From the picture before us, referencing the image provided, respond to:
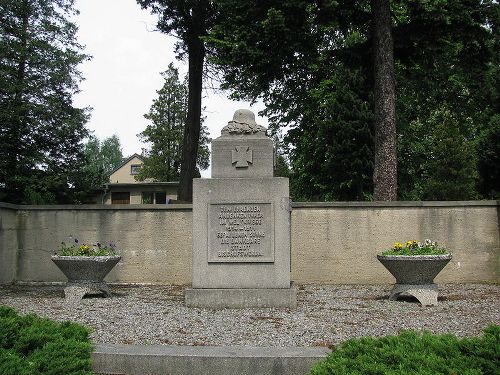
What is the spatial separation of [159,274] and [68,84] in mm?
14394

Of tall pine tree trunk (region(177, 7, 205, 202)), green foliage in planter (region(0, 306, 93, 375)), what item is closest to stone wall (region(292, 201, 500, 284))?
tall pine tree trunk (region(177, 7, 205, 202))

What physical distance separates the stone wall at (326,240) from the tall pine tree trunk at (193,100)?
18.7 ft

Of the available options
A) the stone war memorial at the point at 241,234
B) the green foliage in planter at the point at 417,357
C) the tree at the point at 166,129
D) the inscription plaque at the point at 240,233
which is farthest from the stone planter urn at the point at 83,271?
the tree at the point at 166,129

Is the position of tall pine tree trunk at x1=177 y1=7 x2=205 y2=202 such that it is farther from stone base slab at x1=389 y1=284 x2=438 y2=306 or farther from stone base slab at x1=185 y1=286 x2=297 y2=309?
stone base slab at x1=389 y1=284 x2=438 y2=306

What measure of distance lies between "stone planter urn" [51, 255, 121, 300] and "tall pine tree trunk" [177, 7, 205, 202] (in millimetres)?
9085

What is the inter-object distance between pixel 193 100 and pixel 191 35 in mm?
2549

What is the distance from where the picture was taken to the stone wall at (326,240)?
12.8 meters

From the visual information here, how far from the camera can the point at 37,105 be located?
885 inches

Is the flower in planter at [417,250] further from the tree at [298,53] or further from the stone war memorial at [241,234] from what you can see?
the tree at [298,53]

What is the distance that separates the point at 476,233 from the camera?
506 inches

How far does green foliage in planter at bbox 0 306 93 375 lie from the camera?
3.53 meters

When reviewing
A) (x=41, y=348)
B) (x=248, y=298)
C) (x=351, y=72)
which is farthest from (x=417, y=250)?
(x=351, y=72)

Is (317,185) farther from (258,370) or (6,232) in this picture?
(258,370)

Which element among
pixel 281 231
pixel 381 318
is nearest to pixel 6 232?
pixel 281 231
